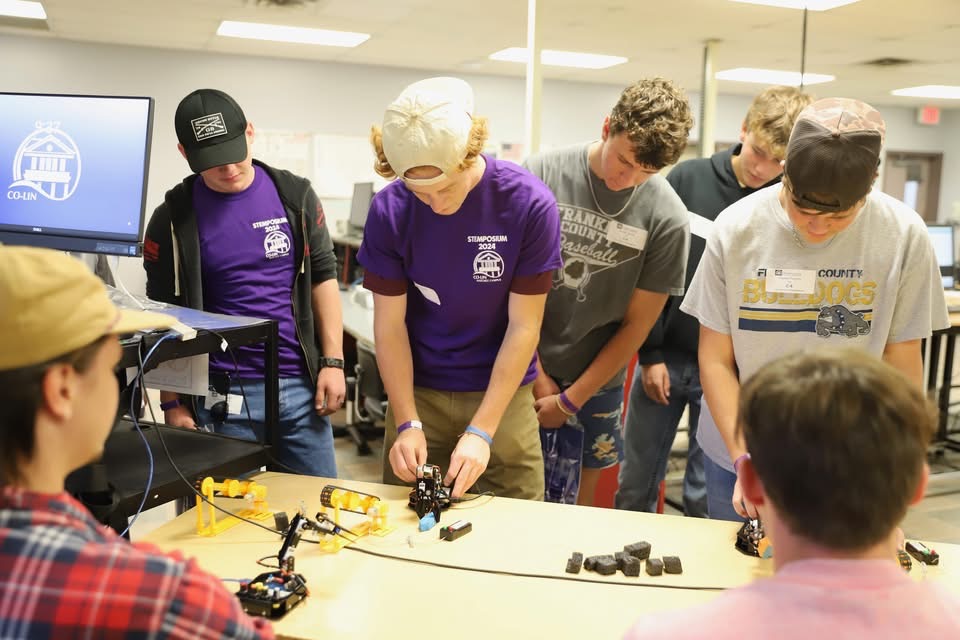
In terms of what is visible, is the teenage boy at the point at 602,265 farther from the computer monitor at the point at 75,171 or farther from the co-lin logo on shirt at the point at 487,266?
the computer monitor at the point at 75,171

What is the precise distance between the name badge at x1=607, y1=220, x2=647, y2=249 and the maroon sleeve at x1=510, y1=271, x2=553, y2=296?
16.2 inches

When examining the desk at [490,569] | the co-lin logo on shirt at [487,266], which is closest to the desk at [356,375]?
the co-lin logo on shirt at [487,266]

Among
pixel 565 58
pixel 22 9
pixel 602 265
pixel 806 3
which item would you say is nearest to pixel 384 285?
pixel 602 265

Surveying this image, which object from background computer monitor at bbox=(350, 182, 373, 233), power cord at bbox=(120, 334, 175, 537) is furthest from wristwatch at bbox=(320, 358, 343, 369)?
background computer monitor at bbox=(350, 182, 373, 233)

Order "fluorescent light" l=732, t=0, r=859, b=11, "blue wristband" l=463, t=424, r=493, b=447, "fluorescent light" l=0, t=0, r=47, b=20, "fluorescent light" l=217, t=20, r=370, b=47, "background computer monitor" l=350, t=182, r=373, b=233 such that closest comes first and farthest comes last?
"blue wristband" l=463, t=424, r=493, b=447 < "fluorescent light" l=732, t=0, r=859, b=11 < "fluorescent light" l=0, t=0, r=47, b=20 < "background computer monitor" l=350, t=182, r=373, b=233 < "fluorescent light" l=217, t=20, r=370, b=47

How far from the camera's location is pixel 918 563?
1351 millimetres

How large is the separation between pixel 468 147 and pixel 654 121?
517 mm

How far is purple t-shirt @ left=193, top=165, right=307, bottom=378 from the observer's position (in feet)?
6.08

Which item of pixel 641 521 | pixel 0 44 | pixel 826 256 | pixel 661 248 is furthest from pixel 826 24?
pixel 0 44

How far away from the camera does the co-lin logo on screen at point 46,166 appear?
65.4 inches

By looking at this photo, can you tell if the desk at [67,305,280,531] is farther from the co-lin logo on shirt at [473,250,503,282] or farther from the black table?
the co-lin logo on shirt at [473,250,503,282]

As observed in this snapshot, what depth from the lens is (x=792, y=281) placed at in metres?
1.48

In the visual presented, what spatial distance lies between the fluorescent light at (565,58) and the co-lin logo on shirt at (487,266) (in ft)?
18.6

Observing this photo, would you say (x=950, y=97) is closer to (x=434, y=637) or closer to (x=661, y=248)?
(x=661, y=248)
